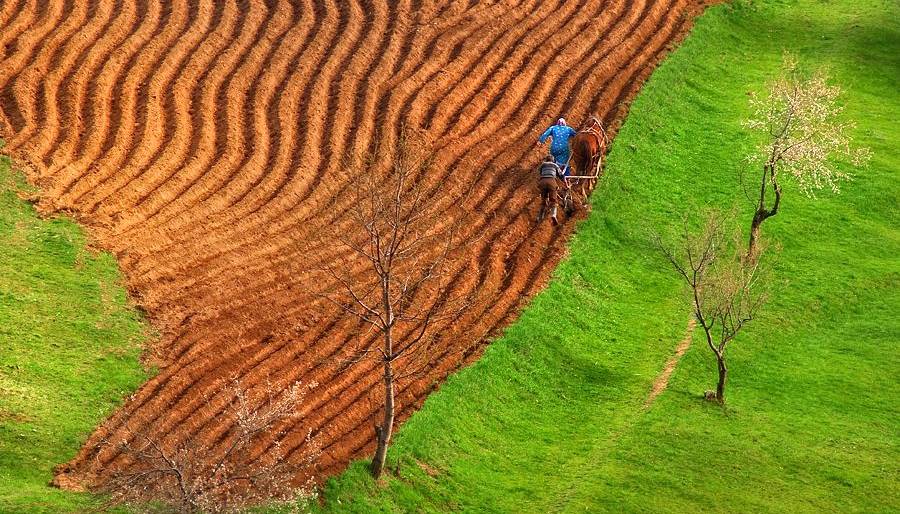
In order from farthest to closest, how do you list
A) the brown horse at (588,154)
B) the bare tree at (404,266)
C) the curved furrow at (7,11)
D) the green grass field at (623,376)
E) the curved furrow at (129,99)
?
the curved furrow at (7,11) → the brown horse at (588,154) → the curved furrow at (129,99) → the bare tree at (404,266) → the green grass field at (623,376)

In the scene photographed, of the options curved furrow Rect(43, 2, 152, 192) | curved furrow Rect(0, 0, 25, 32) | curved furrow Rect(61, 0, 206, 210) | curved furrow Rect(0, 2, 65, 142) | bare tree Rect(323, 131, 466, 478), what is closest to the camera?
bare tree Rect(323, 131, 466, 478)

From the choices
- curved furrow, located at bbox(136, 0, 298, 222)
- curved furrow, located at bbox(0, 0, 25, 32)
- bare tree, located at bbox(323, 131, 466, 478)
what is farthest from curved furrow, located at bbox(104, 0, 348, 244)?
curved furrow, located at bbox(0, 0, 25, 32)

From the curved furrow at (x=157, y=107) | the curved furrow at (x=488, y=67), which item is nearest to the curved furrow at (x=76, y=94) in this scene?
the curved furrow at (x=157, y=107)

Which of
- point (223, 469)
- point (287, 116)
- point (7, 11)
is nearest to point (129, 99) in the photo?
point (287, 116)

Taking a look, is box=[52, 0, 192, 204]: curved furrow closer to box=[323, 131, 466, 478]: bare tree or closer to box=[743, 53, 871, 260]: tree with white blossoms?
box=[323, 131, 466, 478]: bare tree

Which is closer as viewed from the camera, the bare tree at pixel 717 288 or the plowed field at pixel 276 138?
the plowed field at pixel 276 138

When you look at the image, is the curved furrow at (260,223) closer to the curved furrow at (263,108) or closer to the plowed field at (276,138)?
the plowed field at (276,138)
